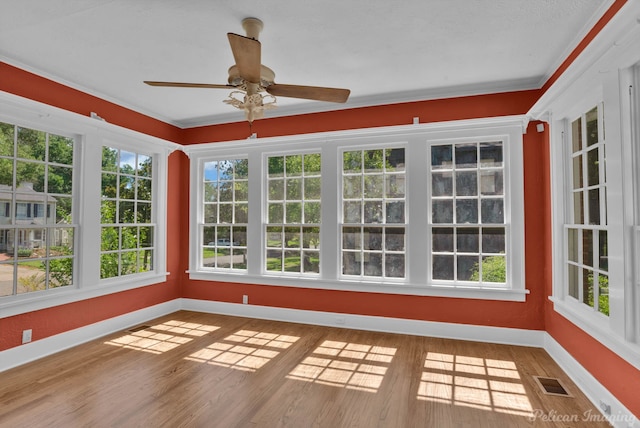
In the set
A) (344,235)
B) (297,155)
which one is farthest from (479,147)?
(297,155)

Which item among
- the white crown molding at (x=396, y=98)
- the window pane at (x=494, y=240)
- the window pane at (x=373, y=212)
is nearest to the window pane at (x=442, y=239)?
the window pane at (x=494, y=240)

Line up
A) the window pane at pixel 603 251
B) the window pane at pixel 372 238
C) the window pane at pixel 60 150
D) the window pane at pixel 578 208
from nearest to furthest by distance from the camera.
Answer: the window pane at pixel 603 251
the window pane at pixel 578 208
the window pane at pixel 60 150
the window pane at pixel 372 238

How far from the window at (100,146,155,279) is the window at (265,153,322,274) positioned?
175cm

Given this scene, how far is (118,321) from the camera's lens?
430cm

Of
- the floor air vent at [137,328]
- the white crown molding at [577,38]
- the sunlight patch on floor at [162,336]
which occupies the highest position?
the white crown molding at [577,38]

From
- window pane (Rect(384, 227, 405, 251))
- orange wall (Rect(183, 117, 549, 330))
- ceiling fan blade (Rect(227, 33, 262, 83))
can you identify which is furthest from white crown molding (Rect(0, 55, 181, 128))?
window pane (Rect(384, 227, 405, 251))

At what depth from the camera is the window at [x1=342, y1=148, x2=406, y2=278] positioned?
4305 millimetres

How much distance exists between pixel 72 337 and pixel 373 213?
380 cm

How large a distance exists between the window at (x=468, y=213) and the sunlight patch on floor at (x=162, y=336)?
121 inches

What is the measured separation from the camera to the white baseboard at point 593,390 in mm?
2205

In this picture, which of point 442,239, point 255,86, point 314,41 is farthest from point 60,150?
point 442,239

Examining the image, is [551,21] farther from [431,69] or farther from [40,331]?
[40,331]

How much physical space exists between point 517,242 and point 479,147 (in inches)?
46.5

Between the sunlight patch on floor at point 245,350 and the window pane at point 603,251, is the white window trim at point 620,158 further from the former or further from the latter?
the sunlight patch on floor at point 245,350
